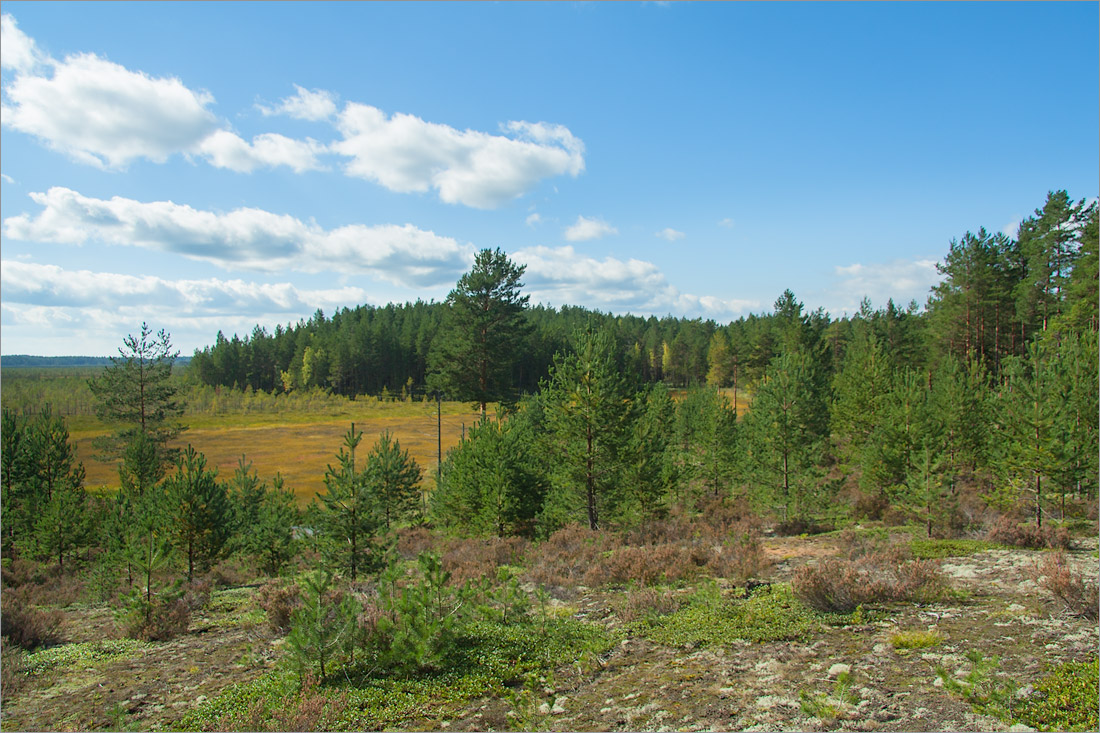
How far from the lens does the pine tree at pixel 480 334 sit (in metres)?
30.0

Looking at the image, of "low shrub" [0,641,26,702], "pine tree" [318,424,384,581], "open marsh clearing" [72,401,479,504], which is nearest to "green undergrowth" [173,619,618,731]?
"low shrub" [0,641,26,702]

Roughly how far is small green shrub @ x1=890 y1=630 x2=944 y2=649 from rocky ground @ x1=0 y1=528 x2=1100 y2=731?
91 millimetres

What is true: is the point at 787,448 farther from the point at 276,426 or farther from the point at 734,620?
the point at 276,426

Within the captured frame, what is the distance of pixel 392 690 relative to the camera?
590 cm

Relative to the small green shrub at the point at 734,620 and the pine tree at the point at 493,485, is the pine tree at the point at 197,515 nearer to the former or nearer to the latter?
the pine tree at the point at 493,485

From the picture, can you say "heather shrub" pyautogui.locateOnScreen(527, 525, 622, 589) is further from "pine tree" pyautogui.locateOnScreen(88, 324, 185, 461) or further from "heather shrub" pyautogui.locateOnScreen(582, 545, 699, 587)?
"pine tree" pyautogui.locateOnScreen(88, 324, 185, 461)

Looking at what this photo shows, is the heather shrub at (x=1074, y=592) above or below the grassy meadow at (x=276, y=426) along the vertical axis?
above

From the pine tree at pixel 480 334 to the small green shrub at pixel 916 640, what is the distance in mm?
24729

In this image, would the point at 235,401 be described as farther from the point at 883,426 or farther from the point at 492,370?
the point at 883,426

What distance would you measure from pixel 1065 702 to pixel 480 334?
2739 centimetres

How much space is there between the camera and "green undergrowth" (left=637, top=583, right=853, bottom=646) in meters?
7.03

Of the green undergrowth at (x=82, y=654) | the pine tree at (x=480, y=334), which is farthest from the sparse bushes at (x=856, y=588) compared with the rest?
the pine tree at (x=480, y=334)

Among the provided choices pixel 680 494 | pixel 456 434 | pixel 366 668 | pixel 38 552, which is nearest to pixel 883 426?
pixel 680 494

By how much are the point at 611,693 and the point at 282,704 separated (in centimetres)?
354
